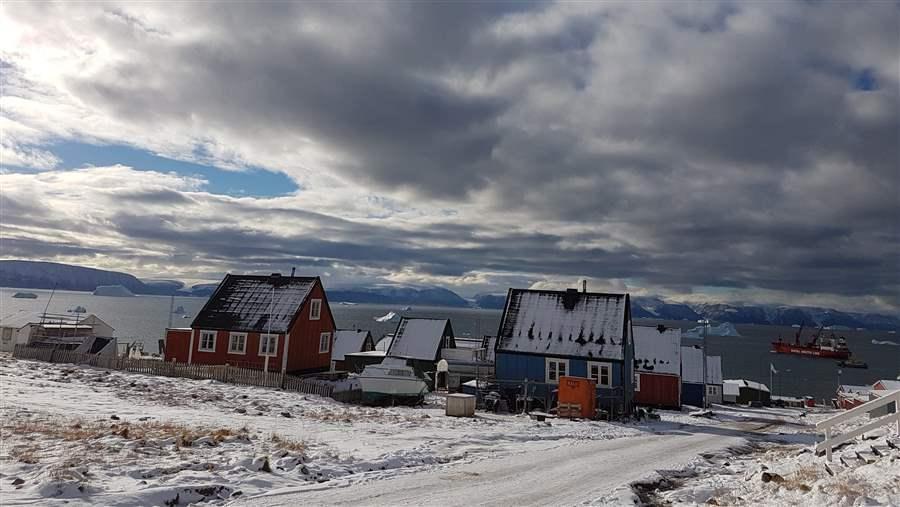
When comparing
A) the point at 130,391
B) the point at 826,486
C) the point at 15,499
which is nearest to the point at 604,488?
the point at 826,486

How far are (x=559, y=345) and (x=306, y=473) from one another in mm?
26407

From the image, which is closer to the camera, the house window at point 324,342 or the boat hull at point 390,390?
the boat hull at point 390,390

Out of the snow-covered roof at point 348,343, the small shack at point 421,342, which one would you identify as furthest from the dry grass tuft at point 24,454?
the snow-covered roof at point 348,343

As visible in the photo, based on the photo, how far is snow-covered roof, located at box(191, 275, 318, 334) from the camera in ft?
137

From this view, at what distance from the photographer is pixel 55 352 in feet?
137

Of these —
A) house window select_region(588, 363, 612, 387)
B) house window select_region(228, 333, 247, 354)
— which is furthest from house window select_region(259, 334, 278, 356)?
house window select_region(588, 363, 612, 387)

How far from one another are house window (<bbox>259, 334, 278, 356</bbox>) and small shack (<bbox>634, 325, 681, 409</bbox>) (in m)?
33.6

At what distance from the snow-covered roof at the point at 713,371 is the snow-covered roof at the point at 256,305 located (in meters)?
47.5

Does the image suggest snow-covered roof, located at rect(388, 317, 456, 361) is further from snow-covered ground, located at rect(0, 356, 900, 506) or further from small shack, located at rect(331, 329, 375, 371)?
snow-covered ground, located at rect(0, 356, 900, 506)

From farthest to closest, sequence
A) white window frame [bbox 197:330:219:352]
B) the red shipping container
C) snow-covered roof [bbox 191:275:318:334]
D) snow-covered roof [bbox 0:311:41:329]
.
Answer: the red shipping container, snow-covered roof [bbox 0:311:41:329], white window frame [bbox 197:330:219:352], snow-covered roof [bbox 191:275:318:334]

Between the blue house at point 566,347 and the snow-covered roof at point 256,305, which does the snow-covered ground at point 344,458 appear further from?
the snow-covered roof at point 256,305

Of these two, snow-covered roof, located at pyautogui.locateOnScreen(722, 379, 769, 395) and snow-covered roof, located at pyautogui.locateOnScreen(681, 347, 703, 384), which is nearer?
snow-covered roof, located at pyautogui.locateOnScreen(681, 347, 703, 384)

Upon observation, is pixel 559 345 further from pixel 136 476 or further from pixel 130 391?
pixel 136 476

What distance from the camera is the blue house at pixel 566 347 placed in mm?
36875
